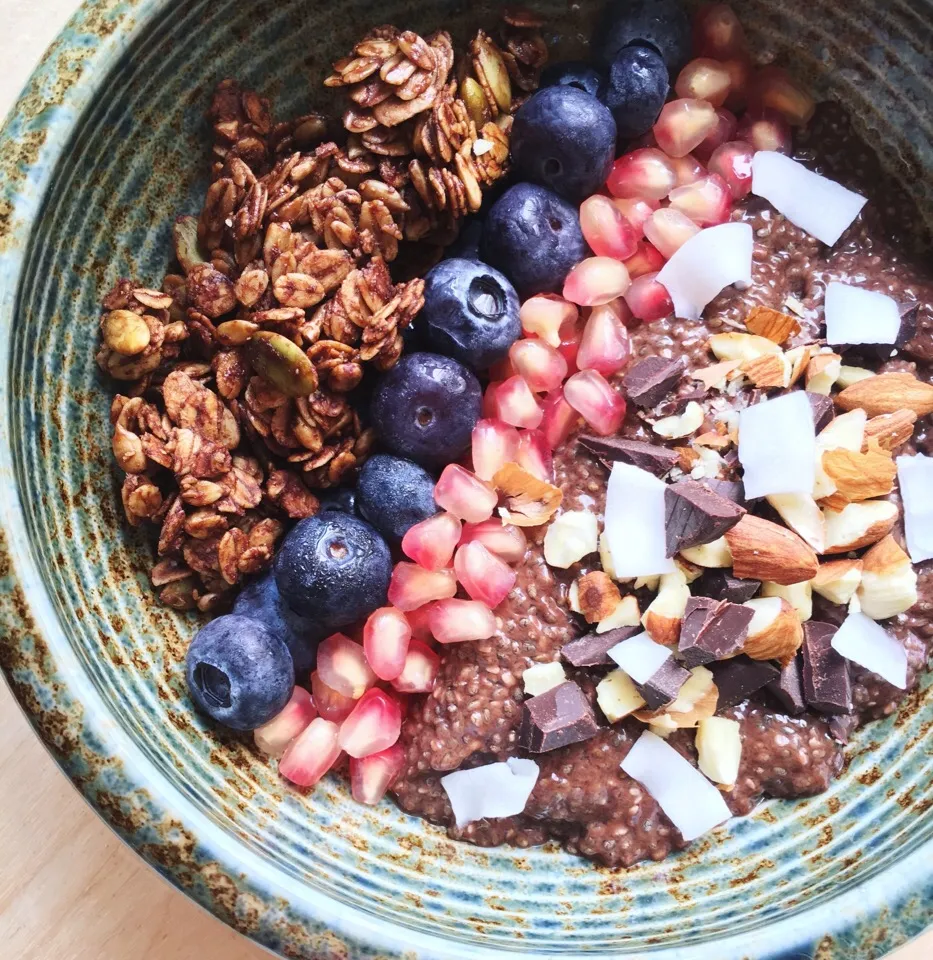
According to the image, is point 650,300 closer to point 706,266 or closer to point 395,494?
point 706,266

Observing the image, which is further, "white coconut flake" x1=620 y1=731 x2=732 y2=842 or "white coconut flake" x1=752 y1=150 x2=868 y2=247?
"white coconut flake" x1=752 y1=150 x2=868 y2=247

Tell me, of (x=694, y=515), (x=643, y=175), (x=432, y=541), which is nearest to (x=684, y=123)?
(x=643, y=175)

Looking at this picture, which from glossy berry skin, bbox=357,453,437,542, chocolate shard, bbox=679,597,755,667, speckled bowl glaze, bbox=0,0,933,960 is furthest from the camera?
glossy berry skin, bbox=357,453,437,542

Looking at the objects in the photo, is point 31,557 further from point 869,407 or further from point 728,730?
point 869,407

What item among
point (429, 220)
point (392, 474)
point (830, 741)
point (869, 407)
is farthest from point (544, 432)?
point (830, 741)

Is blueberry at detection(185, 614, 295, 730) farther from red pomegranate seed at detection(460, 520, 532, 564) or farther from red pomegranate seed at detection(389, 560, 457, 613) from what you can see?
red pomegranate seed at detection(460, 520, 532, 564)

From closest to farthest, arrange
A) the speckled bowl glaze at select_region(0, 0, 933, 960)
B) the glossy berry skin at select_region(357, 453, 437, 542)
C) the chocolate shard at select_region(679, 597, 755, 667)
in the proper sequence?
the speckled bowl glaze at select_region(0, 0, 933, 960)
the chocolate shard at select_region(679, 597, 755, 667)
the glossy berry skin at select_region(357, 453, 437, 542)

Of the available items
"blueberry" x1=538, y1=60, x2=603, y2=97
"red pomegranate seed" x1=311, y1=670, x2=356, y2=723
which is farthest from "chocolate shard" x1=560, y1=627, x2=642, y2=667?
"blueberry" x1=538, y1=60, x2=603, y2=97
